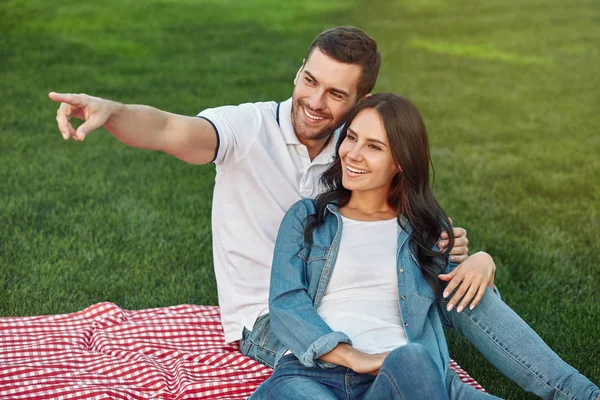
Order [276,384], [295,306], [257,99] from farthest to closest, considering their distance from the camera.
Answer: [257,99] < [295,306] < [276,384]

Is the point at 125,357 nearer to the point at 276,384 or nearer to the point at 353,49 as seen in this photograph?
the point at 276,384

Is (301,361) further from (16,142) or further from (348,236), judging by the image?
(16,142)

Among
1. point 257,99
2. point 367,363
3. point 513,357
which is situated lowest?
point 257,99

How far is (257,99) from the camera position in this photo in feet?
33.7

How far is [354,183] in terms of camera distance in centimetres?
355

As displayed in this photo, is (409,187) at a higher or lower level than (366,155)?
lower

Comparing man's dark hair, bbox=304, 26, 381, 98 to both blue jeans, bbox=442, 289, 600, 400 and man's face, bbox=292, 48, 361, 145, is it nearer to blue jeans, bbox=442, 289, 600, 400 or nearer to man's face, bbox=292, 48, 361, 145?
man's face, bbox=292, 48, 361, 145

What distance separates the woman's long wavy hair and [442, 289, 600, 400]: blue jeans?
0.24m

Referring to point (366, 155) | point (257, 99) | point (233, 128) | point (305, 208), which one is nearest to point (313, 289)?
point (305, 208)

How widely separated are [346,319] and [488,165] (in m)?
5.37

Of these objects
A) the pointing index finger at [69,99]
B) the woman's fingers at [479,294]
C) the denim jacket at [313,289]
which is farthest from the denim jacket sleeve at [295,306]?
the pointing index finger at [69,99]

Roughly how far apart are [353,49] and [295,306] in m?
1.34

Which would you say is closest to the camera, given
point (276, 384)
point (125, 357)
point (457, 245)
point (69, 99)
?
point (69, 99)

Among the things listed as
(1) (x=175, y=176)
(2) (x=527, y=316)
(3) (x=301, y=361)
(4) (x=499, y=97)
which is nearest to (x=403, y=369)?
(3) (x=301, y=361)
